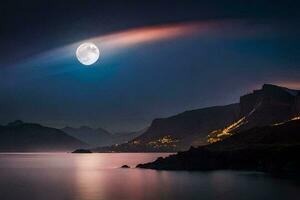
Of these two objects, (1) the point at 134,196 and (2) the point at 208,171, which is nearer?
(1) the point at 134,196

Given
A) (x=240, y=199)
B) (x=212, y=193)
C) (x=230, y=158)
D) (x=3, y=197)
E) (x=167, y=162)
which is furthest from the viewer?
(x=167, y=162)

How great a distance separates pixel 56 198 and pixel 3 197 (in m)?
12.8

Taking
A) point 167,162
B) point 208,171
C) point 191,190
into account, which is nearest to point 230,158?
point 208,171

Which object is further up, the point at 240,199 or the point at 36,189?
the point at 36,189

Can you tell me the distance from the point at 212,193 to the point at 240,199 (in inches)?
543

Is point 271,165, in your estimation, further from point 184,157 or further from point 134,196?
point 134,196

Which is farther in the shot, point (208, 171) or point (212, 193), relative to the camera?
point (208, 171)

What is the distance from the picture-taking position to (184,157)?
190000 mm

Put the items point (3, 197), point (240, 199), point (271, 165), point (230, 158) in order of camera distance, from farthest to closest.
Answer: point (230, 158), point (271, 165), point (3, 197), point (240, 199)

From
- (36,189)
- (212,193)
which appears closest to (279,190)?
(212,193)

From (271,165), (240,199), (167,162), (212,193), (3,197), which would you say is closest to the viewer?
(240,199)

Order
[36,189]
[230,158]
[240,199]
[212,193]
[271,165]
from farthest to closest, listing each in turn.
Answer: [230,158] < [271,165] < [36,189] < [212,193] < [240,199]

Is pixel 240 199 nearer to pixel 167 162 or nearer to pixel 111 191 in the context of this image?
pixel 111 191

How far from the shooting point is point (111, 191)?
11494 centimetres
